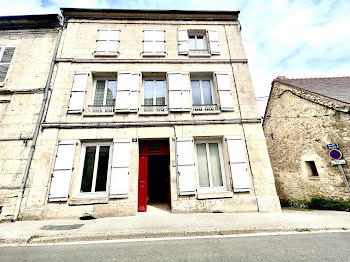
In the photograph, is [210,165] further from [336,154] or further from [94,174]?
[336,154]

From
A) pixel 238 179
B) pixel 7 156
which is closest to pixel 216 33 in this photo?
pixel 238 179

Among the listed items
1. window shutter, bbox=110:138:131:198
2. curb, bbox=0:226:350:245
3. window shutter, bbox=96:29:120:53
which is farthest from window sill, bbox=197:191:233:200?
window shutter, bbox=96:29:120:53

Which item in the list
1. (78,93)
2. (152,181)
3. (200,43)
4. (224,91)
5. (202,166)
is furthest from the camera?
(152,181)

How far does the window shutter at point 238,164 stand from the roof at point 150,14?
6.32m

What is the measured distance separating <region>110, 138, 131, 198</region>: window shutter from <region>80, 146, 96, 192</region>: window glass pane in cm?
86

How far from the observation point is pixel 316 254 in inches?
98.0

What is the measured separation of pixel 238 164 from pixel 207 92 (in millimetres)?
3252

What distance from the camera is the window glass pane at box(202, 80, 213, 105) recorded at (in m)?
6.30

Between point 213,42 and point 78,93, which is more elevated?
point 213,42

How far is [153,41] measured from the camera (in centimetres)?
678

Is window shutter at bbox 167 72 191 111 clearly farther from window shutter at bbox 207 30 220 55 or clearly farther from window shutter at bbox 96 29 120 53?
window shutter at bbox 96 29 120 53

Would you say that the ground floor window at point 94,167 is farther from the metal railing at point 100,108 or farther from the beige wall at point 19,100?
the beige wall at point 19,100

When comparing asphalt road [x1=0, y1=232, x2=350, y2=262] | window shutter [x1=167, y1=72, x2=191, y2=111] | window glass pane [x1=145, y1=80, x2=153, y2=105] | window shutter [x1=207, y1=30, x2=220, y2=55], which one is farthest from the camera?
window shutter [x1=207, y1=30, x2=220, y2=55]

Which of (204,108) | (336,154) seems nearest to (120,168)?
(204,108)
